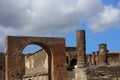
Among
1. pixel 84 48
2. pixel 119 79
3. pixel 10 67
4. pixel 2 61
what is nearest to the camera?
pixel 119 79

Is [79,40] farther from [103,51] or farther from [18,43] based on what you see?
[18,43]

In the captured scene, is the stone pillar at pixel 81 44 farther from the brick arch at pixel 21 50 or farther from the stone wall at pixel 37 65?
the stone wall at pixel 37 65

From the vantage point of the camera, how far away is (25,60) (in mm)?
38688

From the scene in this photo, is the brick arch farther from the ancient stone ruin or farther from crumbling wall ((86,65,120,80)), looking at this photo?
crumbling wall ((86,65,120,80))

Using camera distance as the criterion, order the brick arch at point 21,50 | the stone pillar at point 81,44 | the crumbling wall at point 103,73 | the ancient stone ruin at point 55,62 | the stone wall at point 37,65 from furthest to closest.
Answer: the stone wall at point 37,65, the brick arch at point 21,50, the stone pillar at point 81,44, the ancient stone ruin at point 55,62, the crumbling wall at point 103,73

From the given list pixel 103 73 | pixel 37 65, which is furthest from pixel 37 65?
pixel 103 73

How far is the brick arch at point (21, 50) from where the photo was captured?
2342cm

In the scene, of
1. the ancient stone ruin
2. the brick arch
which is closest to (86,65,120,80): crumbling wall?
the ancient stone ruin

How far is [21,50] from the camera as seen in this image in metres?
23.9

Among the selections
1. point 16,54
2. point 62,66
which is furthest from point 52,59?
point 16,54

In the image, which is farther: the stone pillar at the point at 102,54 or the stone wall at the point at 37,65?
the stone wall at the point at 37,65

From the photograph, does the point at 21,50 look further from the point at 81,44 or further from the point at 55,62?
the point at 81,44

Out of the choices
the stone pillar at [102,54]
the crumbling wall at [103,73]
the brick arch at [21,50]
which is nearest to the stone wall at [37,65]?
the brick arch at [21,50]

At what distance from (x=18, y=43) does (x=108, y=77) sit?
441 inches
